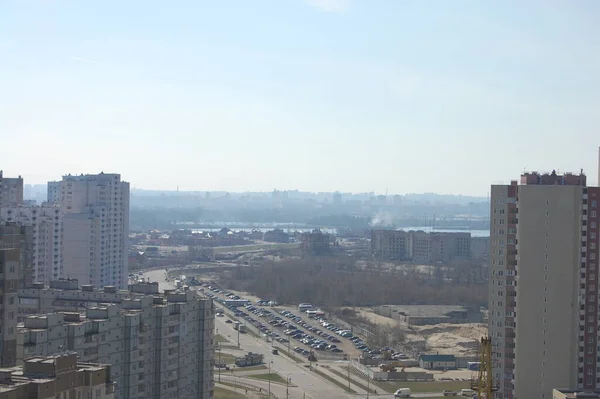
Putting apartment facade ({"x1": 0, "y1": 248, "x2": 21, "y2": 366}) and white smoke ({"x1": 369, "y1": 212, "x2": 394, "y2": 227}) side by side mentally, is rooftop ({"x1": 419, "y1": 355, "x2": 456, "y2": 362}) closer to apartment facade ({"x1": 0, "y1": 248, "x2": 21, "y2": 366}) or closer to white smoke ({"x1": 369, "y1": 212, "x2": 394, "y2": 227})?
apartment facade ({"x1": 0, "y1": 248, "x2": 21, "y2": 366})

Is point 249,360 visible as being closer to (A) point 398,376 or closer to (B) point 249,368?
(B) point 249,368

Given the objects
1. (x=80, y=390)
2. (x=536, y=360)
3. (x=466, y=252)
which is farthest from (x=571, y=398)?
(x=466, y=252)

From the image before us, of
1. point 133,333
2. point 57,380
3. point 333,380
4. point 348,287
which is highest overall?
point 57,380

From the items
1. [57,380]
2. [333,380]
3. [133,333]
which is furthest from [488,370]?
[333,380]

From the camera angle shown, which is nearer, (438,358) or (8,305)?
(8,305)

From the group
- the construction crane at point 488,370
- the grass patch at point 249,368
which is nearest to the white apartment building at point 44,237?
the grass patch at point 249,368

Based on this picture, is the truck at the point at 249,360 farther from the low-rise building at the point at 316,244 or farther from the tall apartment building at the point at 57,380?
the low-rise building at the point at 316,244

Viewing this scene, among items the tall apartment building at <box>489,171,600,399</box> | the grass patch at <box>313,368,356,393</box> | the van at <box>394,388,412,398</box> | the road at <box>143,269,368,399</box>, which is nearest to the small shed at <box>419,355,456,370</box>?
the grass patch at <box>313,368,356,393</box>
